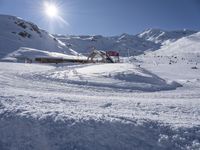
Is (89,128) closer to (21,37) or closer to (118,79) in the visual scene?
(118,79)

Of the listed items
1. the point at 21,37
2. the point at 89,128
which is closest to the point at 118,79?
the point at 89,128

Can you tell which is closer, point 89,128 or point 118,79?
point 89,128

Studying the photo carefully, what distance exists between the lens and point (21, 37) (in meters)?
87.2

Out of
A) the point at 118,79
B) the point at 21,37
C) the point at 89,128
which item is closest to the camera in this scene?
the point at 89,128

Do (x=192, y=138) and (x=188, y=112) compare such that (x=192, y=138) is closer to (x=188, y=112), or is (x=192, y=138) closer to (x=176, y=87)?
(x=188, y=112)

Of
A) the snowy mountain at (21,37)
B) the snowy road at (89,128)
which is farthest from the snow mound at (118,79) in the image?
the snowy mountain at (21,37)

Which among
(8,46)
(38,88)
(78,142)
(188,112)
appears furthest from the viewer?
(8,46)

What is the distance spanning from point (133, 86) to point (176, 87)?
2.75 metres

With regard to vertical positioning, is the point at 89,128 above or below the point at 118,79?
below

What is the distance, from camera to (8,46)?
7344 centimetres

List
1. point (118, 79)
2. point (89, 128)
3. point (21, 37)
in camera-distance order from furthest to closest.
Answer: point (21, 37) < point (118, 79) < point (89, 128)

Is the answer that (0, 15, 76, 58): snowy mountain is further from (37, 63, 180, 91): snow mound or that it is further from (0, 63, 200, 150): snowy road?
(0, 63, 200, 150): snowy road

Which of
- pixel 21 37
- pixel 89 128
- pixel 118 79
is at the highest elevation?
pixel 21 37

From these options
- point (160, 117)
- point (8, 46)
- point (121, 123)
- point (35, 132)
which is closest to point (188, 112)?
point (160, 117)
